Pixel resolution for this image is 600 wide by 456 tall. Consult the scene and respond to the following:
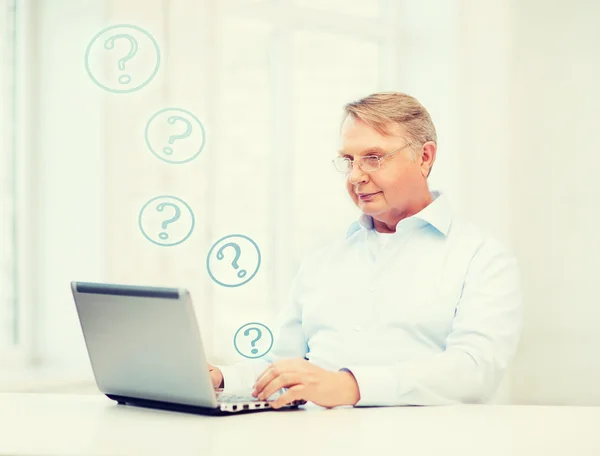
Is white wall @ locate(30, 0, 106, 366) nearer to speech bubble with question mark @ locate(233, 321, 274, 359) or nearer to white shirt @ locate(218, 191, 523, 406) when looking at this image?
speech bubble with question mark @ locate(233, 321, 274, 359)

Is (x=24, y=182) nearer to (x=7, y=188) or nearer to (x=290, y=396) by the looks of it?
(x=7, y=188)

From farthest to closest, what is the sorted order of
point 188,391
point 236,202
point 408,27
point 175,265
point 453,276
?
point 408,27 < point 236,202 < point 175,265 < point 453,276 < point 188,391

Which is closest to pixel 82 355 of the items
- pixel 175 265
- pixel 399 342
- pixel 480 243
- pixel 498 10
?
pixel 175 265

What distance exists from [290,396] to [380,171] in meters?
0.76

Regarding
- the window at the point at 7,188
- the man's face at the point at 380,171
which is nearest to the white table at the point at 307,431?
the man's face at the point at 380,171

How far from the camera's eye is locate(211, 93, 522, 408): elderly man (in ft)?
5.92

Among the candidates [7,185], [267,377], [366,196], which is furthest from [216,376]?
[7,185]

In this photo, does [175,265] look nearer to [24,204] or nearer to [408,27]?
[24,204]

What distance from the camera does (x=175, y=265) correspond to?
2.86m

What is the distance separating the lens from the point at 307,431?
4.21 ft

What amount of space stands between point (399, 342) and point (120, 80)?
1259mm

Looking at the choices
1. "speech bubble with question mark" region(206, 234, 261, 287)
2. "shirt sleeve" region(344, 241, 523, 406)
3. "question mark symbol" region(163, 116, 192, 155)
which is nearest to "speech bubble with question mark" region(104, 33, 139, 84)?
"question mark symbol" region(163, 116, 192, 155)

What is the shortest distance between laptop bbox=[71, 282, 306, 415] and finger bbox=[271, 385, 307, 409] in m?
0.02

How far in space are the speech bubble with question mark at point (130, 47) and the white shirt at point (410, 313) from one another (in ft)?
2.90
